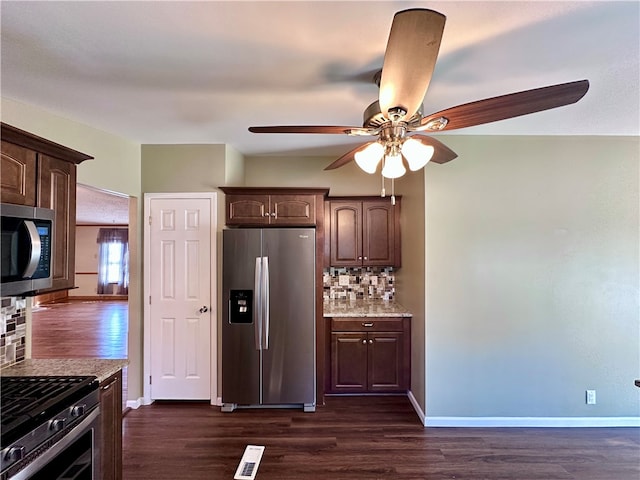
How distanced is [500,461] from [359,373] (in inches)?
55.2

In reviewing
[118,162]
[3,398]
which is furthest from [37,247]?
[118,162]

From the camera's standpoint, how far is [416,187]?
10.5 ft

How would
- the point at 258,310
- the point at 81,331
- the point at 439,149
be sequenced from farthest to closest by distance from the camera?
the point at 81,331, the point at 258,310, the point at 439,149

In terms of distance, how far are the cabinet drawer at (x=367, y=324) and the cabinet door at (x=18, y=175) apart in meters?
2.67

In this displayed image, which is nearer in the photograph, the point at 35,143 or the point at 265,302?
the point at 35,143

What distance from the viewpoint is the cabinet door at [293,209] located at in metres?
3.26

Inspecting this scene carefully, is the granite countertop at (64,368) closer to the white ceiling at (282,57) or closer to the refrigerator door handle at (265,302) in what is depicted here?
the refrigerator door handle at (265,302)

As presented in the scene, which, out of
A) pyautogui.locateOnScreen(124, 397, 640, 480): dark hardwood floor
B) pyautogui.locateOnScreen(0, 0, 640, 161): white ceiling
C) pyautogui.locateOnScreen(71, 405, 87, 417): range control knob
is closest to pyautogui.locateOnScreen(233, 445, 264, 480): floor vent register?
pyautogui.locateOnScreen(124, 397, 640, 480): dark hardwood floor

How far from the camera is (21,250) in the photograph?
162 centimetres

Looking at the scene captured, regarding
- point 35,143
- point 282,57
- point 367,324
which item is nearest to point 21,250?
point 35,143

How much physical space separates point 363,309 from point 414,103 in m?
2.64

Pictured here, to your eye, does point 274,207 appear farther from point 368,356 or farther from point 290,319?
point 368,356

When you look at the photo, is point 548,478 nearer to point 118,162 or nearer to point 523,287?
point 523,287

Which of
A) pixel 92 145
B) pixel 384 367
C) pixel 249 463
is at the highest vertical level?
pixel 92 145
